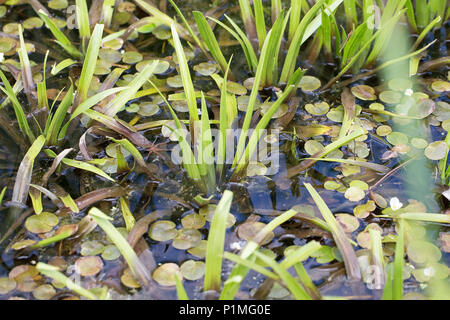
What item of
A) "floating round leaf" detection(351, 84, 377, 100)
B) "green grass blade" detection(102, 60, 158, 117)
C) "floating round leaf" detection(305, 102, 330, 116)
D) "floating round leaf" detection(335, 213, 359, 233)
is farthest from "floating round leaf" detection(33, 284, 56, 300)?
"floating round leaf" detection(351, 84, 377, 100)

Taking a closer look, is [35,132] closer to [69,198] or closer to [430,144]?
[69,198]

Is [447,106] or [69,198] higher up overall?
[447,106]

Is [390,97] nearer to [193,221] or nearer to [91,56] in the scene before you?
[193,221]

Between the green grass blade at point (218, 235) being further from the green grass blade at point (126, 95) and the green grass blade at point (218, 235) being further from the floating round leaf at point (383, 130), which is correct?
the floating round leaf at point (383, 130)

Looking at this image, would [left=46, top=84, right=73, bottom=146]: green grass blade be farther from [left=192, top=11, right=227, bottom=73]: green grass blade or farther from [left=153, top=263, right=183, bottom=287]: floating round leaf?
[left=153, top=263, right=183, bottom=287]: floating round leaf

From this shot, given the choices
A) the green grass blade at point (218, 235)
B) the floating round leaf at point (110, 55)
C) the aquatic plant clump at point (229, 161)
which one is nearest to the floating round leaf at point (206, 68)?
the aquatic plant clump at point (229, 161)

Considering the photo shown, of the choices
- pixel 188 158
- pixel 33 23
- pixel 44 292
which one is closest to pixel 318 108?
pixel 188 158

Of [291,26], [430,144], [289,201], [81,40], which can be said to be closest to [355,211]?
[289,201]
